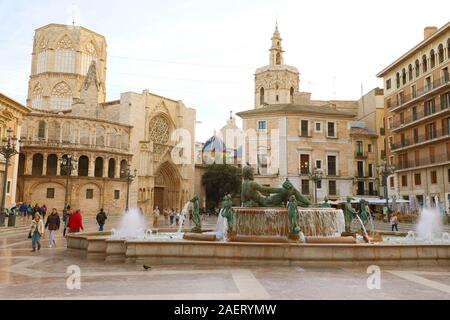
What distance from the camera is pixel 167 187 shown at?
5506 centimetres

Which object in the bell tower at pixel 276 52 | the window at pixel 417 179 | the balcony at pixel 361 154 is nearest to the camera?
the window at pixel 417 179

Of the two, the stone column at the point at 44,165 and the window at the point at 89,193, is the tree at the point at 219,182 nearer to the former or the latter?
the window at the point at 89,193

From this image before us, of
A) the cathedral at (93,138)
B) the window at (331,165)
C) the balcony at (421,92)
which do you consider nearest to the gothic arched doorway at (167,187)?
the cathedral at (93,138)

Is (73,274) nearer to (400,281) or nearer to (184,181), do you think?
(400,281)

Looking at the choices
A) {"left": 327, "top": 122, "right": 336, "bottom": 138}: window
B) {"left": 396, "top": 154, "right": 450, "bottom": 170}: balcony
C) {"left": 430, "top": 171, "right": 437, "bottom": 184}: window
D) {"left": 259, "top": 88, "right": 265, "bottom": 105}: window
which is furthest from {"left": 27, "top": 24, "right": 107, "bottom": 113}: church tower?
{"left": 430, "top": 171, "right": 437, "bottom": 184}: window

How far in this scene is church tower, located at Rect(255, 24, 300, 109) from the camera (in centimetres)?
6625

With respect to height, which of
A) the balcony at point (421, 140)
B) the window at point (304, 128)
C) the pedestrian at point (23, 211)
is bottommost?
the pedestrian at point (23, 211)

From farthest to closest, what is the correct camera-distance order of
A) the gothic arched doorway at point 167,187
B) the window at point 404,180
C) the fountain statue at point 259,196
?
1. the gothic arched doorway at point 167,187
2. the window at point 404,180
3. the fountain statue at point 259,196

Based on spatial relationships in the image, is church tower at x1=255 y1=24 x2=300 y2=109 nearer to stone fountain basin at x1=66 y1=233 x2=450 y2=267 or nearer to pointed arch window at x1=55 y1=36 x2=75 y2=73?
pointed arch window at x1=55 y1=36 x2=75 y2=73

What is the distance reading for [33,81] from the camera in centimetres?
6247

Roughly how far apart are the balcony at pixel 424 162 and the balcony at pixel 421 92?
583cm

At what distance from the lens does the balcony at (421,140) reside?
33.6 m

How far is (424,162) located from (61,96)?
2068 inches

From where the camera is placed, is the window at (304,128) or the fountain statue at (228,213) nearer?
the fountain statue at (228,213)
